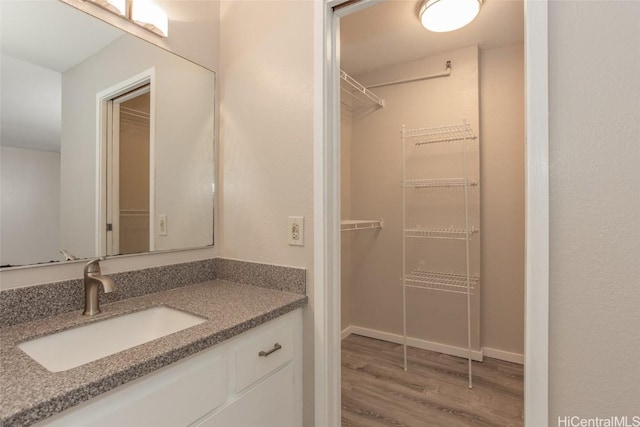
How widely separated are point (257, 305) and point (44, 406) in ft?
2.11

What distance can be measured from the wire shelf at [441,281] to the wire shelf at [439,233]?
0.30m

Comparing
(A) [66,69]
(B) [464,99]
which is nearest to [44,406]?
(A) [66,69]

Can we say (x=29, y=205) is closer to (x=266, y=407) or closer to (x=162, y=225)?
(x=162, y=225)

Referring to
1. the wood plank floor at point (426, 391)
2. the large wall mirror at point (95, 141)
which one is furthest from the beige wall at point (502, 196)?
the large wall mirror at point (95, 141)

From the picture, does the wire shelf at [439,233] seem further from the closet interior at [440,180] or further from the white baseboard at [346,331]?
the white baseboard at [346,331]

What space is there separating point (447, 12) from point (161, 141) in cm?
171

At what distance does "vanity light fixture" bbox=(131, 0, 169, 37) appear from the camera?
126 centimetres

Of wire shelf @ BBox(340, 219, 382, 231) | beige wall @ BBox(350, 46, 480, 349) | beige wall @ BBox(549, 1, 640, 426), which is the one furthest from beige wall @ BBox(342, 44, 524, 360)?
beige wall @ BBox(549, 1, 640, 426)

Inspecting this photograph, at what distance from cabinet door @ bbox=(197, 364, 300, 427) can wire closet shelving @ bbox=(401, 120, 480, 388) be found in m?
1.37

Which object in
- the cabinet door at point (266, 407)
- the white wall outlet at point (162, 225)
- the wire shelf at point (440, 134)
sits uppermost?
the wire shelf at point (440, 134)

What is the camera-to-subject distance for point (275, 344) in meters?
1.15

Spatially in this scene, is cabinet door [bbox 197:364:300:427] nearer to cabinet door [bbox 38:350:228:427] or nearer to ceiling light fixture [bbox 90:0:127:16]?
cabinet door [bbox 38:350:228:427]

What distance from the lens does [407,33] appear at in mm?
2244

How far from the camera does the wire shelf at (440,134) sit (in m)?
2.45
